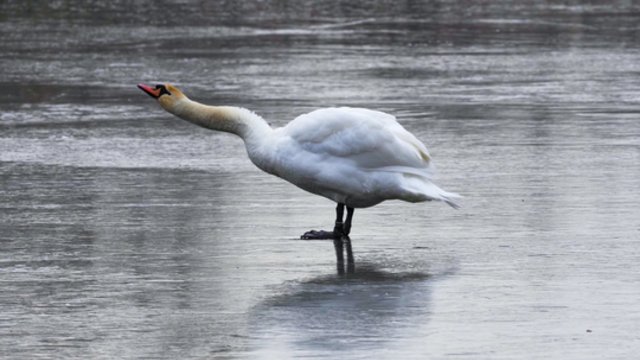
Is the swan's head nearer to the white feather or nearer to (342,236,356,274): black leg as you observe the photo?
the white feather

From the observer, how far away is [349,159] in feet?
31.2

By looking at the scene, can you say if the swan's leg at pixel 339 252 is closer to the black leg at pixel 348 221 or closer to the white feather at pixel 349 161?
the black leg at pixel 348 221

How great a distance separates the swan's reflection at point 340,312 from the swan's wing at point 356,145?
3.01 ft

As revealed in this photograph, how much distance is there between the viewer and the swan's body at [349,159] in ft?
31.0

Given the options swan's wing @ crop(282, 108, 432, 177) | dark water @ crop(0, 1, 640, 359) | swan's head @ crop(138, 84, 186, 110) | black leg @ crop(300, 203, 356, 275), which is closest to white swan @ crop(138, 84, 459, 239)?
swan's wing @ crop(282, 108, 432, 177)

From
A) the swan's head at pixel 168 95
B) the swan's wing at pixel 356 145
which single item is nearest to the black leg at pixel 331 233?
the swan's wing at pixel 356 145

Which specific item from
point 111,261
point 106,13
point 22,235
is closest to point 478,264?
point 111,261

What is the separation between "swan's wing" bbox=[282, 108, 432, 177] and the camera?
947 cm

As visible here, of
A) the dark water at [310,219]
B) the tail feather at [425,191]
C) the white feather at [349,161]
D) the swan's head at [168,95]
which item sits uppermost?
the swan's head at [168,95]

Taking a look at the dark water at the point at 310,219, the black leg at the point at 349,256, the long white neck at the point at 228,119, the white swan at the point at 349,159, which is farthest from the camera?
the long white neck at the point at 228,119

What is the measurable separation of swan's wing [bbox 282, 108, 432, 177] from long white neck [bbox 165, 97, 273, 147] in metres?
0.23

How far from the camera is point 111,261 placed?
8.94m

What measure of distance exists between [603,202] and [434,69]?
1096 cm

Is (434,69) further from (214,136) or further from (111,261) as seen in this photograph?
(111,261)
